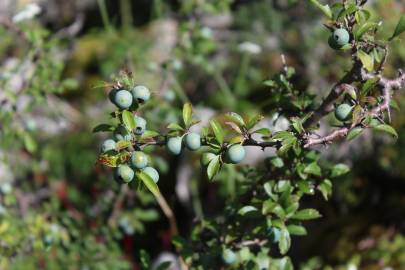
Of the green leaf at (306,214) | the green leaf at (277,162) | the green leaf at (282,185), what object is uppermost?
the green leaf at (277,162)

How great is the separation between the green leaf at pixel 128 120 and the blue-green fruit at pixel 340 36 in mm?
419

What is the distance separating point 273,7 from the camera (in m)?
3.10

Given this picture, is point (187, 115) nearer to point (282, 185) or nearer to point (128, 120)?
point (128, 120)

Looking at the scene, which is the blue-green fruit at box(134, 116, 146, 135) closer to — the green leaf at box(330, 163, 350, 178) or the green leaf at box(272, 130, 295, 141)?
the green leaf at box(272, 130, 295, 141)

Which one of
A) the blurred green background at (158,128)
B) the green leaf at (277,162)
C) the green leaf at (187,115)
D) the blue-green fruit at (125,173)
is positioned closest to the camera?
the blue-green fruit at (125,173)

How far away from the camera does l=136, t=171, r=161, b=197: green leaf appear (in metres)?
1.10

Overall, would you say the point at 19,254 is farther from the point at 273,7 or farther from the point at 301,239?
the point at 273,7

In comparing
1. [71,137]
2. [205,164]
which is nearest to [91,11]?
[71,137]

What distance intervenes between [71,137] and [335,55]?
4.79ft

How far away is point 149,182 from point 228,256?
0.46m

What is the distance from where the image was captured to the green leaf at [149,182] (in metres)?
1.10

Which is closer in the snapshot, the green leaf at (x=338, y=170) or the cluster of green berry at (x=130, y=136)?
the cluster of green berry at (x=130, y=136)

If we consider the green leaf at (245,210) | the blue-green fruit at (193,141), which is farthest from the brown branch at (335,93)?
the blue-green fruit at (193,141)

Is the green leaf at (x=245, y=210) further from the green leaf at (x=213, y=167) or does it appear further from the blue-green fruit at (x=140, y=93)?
the blue-green fruit at (x=140, y=93)
